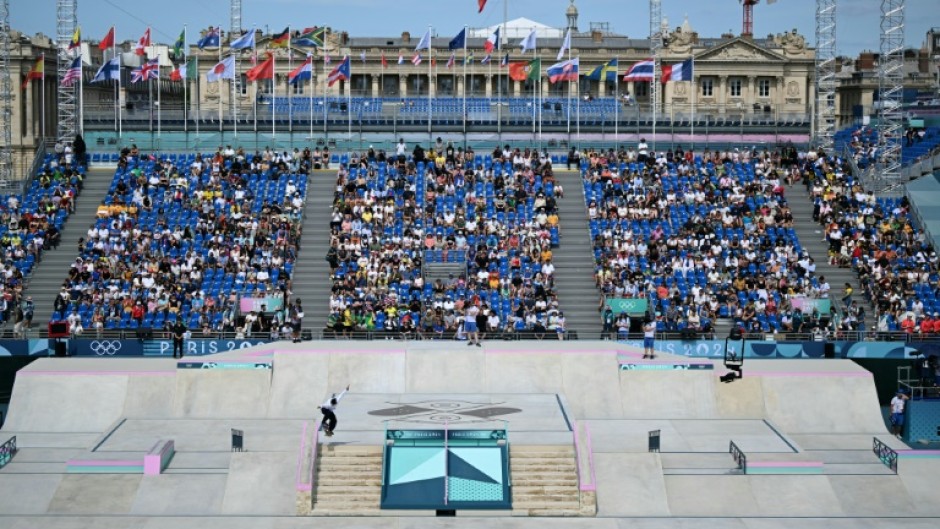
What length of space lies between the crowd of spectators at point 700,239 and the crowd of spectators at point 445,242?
7.60 ft

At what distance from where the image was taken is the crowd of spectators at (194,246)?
1854 inches

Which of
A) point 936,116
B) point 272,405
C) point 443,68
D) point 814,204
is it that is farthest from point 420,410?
point 443,68

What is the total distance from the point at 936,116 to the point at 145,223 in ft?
141

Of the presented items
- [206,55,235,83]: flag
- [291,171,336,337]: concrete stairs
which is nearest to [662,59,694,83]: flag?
[291,171,336,337]: concrete stairs

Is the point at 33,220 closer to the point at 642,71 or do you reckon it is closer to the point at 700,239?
the point at 700,239

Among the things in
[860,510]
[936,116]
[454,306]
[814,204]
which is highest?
[936,116]

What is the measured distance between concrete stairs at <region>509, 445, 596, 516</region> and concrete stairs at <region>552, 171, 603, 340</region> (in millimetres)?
15757

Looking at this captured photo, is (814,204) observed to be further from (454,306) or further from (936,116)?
(936,116)

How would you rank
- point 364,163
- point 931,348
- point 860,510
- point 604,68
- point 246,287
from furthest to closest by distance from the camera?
point 604,68
point 364,163
point 246,287
point 931,348
point 860,510

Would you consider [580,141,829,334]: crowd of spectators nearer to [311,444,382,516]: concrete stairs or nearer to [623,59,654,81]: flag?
[623,59,654,81]: flag

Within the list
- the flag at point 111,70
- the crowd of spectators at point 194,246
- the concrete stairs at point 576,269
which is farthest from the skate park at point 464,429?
the flag at point 111,70

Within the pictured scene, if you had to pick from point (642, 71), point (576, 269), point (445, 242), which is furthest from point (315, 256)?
point (642, 71)

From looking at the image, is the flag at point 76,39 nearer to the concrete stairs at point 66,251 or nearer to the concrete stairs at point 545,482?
the concrete stairs at point 66,251

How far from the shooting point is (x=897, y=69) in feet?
194
